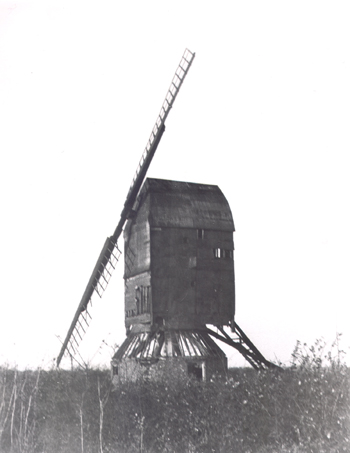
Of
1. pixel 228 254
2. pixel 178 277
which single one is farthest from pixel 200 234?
pixel 178 277

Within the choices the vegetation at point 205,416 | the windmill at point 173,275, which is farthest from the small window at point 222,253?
the vegetation at point 205,416

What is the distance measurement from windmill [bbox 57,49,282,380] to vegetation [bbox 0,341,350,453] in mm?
6253

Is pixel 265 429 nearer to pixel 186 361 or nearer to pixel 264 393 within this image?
pixel 264 393

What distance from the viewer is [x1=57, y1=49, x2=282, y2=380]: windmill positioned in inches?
906

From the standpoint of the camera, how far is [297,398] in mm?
13086

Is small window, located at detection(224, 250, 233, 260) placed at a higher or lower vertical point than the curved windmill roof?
lower

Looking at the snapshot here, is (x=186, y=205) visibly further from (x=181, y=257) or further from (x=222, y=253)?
(x=222, y=253)

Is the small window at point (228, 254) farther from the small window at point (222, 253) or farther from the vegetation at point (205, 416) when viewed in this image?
the vegetation at point (205, 416)

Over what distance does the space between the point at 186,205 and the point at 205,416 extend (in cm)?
1186

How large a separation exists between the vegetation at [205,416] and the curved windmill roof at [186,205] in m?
8.67

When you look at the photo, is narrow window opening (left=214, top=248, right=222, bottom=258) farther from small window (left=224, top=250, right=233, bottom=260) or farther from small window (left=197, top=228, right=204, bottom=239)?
small window (left=197, top=228, right=204, bottom=239)

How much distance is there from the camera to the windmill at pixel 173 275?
23.0m

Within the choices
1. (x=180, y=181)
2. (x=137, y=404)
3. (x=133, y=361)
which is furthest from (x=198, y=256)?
(x=137, y=404)

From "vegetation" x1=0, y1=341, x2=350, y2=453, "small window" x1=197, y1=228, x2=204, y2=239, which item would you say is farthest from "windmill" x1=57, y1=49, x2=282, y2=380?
"vegetation" x1=0, y1=341, x2=350, y2=453
